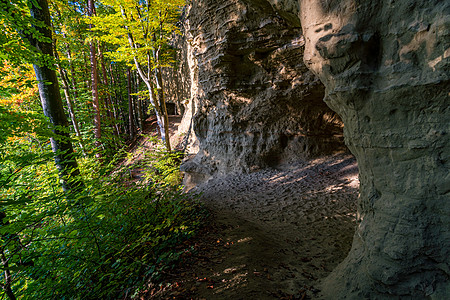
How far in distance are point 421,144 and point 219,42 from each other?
8.35m

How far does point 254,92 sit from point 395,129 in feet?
26.1

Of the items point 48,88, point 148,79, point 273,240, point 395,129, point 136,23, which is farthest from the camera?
point 148,79

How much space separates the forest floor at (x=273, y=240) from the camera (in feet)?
9.53

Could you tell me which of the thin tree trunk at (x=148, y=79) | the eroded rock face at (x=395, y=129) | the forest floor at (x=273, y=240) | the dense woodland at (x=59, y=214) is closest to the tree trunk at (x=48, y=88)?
the dense woodland at (x=59, y=214)

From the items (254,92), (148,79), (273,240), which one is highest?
(148,79)

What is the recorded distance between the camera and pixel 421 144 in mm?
2082

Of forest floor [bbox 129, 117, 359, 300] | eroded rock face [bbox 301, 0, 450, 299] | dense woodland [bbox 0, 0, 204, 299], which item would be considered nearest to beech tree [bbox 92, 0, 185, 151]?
dense woodland [bbox 0, 0, 204, 299]

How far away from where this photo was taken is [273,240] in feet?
14.7

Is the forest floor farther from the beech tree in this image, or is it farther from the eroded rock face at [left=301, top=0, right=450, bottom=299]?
the beech tree

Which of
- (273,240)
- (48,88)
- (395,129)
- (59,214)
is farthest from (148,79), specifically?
(395,129)

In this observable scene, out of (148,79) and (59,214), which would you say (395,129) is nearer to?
(59,214)

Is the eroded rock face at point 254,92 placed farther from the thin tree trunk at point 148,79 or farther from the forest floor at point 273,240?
the thin tree trunk at point 148,79

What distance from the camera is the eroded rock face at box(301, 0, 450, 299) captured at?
1.97 m

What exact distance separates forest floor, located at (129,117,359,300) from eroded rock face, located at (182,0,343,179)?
165 centimetres
